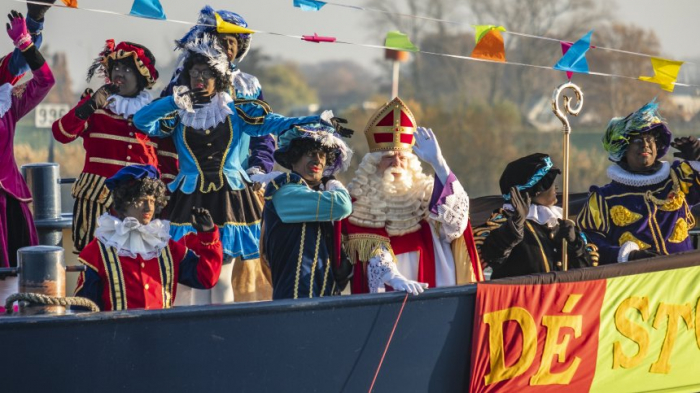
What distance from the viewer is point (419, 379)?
4.73 meters

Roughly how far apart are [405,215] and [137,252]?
3.36 feet

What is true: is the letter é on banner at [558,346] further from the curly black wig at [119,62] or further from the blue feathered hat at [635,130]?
the curly black wig at [119,62]

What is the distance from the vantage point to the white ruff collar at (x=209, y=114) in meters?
5.40

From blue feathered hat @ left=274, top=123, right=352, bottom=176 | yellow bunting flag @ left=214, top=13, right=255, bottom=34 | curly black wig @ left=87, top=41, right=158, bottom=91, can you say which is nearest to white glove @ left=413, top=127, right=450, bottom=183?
blue feathered hat @ left=274, top=123, right=352, bottom=176

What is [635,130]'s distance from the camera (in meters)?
5.81

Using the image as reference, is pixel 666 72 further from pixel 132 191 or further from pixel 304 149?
pixel 132 191

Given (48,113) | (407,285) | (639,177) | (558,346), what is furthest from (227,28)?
(48,113)

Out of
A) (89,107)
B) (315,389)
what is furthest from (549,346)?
(89,107)

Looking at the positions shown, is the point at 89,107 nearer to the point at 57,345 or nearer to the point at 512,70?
the point at 57,345

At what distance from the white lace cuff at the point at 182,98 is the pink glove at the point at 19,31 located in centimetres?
76

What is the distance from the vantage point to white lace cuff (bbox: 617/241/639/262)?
5621mm

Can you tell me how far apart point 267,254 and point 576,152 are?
62.1ft

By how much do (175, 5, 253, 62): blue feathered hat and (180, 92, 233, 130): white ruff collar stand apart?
0.28 meters

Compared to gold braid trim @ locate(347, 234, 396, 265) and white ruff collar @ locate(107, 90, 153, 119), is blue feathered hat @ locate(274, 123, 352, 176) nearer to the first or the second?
gold braid trim @ locate(347, 234, 396, 265)
